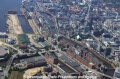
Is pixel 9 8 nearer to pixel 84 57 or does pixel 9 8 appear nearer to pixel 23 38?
pixel 23 38

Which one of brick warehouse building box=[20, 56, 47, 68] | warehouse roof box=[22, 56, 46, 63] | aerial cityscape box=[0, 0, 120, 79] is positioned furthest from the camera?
warehouse roof box=[22, 56, 46, 63]

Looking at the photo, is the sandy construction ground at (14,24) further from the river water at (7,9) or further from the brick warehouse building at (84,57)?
the brick warehouse building at (84,57)

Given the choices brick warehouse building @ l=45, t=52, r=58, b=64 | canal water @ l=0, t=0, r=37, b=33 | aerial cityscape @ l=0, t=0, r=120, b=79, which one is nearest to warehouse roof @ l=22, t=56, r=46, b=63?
aerial cityscape @ l=0, t=0, r=120, b=79

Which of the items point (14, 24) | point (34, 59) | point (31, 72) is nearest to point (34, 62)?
point (34, 59)

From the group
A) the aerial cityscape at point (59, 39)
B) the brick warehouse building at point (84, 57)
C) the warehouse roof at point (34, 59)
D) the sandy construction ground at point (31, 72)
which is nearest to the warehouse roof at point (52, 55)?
the aerial cityscape at point (59, 39)

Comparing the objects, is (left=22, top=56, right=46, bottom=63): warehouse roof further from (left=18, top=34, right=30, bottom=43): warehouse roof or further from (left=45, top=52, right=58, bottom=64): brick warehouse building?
(left=18, top=34, right=30, bottom=43): warehouse roof

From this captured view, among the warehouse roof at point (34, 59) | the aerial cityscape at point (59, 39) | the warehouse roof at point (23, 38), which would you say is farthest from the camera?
the warehouse roof at point (23, 38)

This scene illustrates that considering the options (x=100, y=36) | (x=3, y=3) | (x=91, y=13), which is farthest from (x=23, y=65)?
(x=3, y=3)
